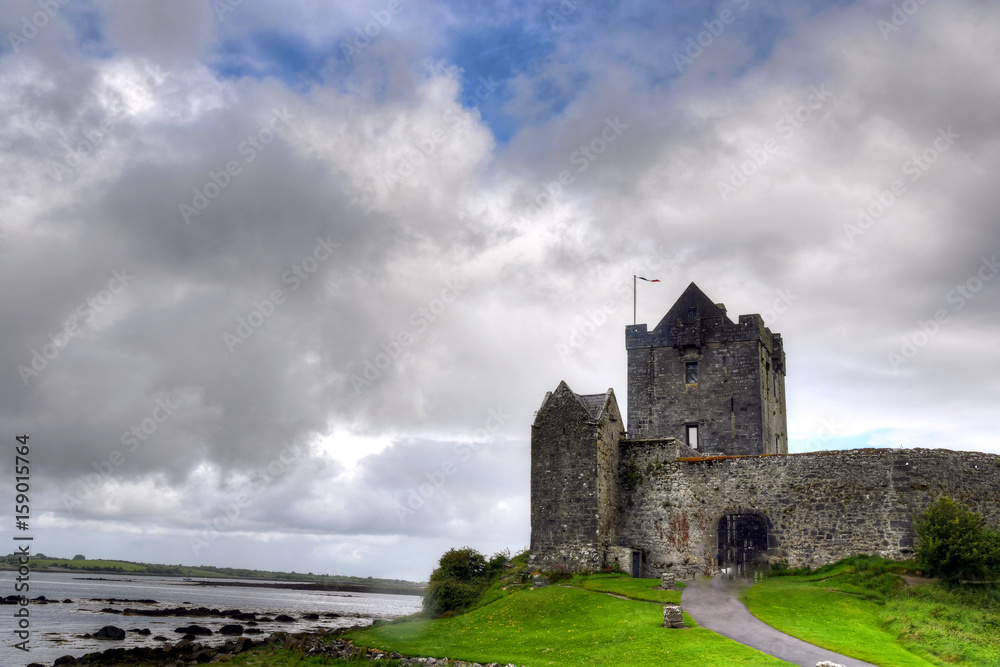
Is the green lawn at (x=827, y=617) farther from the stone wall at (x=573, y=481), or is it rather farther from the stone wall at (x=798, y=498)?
the stone wall at (x=573, y=481)

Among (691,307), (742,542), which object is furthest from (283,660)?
(691,307)

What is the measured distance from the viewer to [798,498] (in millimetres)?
35531

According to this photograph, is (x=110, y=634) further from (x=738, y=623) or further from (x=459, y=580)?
(x=738, y=623)

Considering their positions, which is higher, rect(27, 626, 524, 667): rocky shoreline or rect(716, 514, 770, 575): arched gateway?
rect(716, 514, 770, 575): arched gateway

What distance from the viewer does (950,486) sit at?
32844 millimetres

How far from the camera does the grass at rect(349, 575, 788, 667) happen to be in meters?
22.5

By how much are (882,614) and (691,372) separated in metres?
23.0

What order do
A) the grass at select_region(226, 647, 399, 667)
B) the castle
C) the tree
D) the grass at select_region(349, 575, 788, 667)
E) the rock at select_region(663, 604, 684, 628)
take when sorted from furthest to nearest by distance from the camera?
the castle < the grass at select_region(226, 647, 399, 667) < the tree < the rock at select_region(663, 604, 684, 628) < the grass at select_region(349, 575, 788, 667)

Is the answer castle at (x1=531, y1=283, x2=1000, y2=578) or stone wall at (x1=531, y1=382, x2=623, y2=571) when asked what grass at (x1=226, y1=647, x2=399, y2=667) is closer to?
stone wall at (x1=531, y1=382, x2=623, y2=571)

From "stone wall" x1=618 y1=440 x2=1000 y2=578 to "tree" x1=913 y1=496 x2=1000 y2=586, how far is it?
113 inches

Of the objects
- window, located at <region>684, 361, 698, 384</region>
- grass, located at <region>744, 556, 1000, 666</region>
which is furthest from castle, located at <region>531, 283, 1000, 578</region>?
grass, located at <region>744, 556, 1000, 666</region>

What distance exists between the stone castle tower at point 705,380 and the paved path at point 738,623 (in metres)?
13.7

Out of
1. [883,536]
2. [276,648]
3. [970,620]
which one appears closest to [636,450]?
[883,536]

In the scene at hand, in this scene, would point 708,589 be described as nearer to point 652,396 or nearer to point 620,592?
point 620,592
